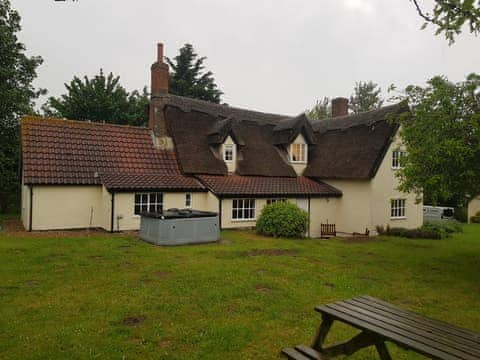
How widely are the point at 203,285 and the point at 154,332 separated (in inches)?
111

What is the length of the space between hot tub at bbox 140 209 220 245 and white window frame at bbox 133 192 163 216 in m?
3.03

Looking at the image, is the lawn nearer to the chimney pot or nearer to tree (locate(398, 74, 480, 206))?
tree (locate(398, 74, 480, 206))

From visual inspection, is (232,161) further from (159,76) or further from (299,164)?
(159,76)

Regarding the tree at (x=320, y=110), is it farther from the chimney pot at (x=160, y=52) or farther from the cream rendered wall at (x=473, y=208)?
the chimney pot at (x=160, y=52)

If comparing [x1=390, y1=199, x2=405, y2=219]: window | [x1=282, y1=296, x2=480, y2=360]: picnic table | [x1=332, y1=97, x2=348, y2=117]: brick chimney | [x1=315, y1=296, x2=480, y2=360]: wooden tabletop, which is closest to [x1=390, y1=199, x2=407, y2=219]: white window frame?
[x1=390, y1=199, x2=405, y2=219]: window

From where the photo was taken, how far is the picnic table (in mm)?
3612

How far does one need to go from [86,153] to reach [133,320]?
15642 millimetres

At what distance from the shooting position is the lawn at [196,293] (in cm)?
556

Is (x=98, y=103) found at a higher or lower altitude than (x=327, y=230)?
higher

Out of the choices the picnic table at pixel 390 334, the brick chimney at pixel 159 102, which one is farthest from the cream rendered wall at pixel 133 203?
the picnic table at pixel 390 334

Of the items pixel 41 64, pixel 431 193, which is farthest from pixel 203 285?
pixel 41 64

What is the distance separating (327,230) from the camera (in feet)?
71.4

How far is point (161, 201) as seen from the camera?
1909cm

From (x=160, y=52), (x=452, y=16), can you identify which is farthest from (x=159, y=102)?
(x=452, y=16)
